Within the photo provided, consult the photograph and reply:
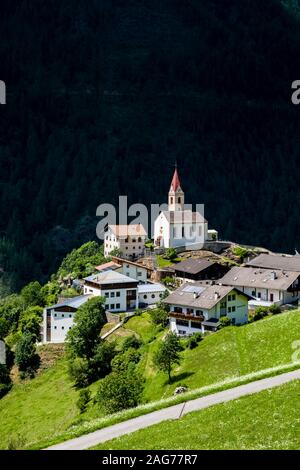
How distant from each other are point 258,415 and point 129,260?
70.6 m

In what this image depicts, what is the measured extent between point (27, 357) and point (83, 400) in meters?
16.9

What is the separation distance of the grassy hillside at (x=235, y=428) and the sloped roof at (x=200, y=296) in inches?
1384

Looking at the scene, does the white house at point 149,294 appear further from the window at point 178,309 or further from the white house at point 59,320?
the window at point 178,309

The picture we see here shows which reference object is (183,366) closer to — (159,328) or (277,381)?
(159,328)

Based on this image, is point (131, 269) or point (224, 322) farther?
point (131, 269)

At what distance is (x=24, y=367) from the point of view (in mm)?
75188

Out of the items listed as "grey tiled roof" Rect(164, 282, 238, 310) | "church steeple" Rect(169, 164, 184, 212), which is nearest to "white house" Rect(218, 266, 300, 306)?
"grey tiled roof" Rect(164, 282, 238, 310)

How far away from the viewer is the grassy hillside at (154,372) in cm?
4956

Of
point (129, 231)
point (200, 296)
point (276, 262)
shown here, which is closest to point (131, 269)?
point (129, 231)

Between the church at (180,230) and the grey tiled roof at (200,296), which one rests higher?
the church at (180,230)

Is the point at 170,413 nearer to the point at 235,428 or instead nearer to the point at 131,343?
the point at 235,428

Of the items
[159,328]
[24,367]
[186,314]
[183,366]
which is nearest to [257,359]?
[183,366]

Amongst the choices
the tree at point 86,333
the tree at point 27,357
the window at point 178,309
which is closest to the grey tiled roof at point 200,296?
the window at point 178,309

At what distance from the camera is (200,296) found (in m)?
68.1
